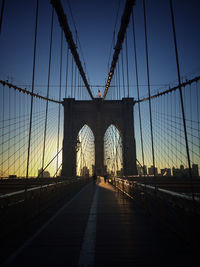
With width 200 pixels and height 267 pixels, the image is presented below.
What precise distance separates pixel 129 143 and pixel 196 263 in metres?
35.9

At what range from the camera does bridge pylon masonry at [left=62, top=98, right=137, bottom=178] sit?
3788cm

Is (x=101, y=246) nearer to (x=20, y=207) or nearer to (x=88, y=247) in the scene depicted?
(x=88, y=247)

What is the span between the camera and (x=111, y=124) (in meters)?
40.9

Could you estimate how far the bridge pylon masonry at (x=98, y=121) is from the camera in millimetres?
37875

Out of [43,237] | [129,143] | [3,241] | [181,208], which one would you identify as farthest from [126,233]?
[129,143]

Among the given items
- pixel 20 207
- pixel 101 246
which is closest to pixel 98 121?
pixel 20 207

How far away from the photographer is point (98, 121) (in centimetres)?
4006

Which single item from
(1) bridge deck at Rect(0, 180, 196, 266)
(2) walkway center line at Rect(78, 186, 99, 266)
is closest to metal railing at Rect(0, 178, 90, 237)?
(1) bridge deck at Rect(0, 180, 196, 266)

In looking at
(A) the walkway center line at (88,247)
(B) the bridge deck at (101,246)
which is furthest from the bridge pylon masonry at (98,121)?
(A) the walkway center line at (88,247)

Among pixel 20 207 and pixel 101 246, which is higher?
pixel 20 207

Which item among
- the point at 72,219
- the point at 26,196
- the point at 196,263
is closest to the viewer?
the point at 196,263

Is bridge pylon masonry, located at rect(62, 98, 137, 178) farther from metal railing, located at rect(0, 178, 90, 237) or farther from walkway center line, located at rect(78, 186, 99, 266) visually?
walkway center line, located at rect(78, 186, 99, 266)

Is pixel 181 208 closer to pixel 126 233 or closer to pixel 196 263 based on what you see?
pixel 196 263

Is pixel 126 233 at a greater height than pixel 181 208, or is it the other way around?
pixel 181 208
